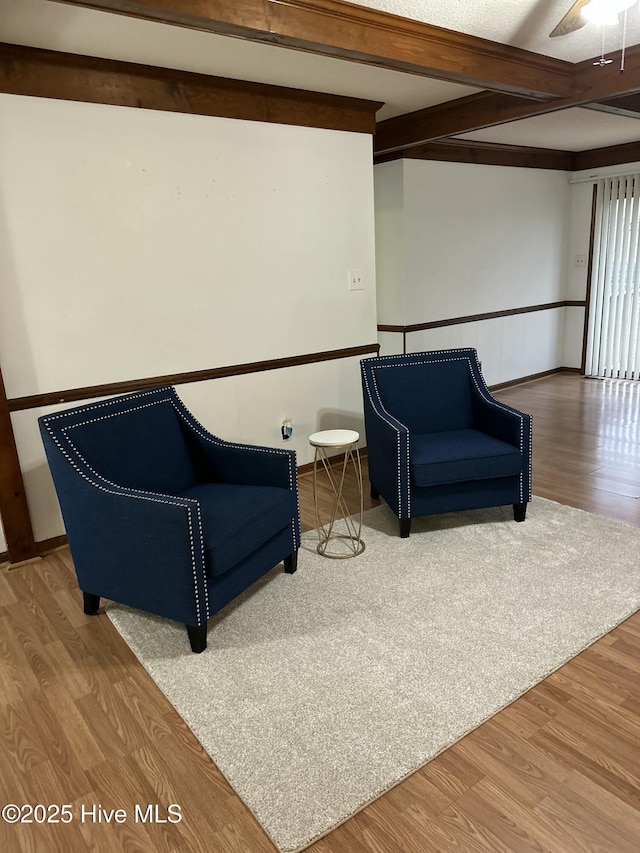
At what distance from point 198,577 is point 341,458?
2.35m

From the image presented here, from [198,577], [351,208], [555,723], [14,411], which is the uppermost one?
[351,208]

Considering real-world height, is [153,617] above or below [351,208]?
below

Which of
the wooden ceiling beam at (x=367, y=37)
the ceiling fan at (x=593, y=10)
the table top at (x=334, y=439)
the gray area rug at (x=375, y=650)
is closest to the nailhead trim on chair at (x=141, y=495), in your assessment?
the gray area rug at (x=375, y=650)

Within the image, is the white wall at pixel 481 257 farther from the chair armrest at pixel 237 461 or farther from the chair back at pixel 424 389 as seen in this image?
the chair armrest at pixel 237 461

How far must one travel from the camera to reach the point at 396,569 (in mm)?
2957

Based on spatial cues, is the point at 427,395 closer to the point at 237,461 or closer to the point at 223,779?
the point at 237,461

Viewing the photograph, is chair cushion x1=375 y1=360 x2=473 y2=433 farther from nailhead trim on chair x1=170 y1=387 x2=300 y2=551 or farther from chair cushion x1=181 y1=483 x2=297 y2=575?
chair cushion x1=181 y1=483 x2=297 y2=575

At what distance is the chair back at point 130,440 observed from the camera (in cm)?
253

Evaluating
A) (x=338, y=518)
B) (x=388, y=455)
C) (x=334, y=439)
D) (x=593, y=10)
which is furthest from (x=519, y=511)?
(x=593, y=10)

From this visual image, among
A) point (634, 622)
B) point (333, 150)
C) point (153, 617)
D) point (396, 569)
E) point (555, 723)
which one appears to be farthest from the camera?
point (333, 150)

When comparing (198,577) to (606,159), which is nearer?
(198,577)

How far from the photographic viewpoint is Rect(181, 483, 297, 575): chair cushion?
7.74 ft

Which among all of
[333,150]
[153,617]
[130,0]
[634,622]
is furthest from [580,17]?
[153,617]

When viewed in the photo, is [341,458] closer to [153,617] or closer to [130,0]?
[153,617]
